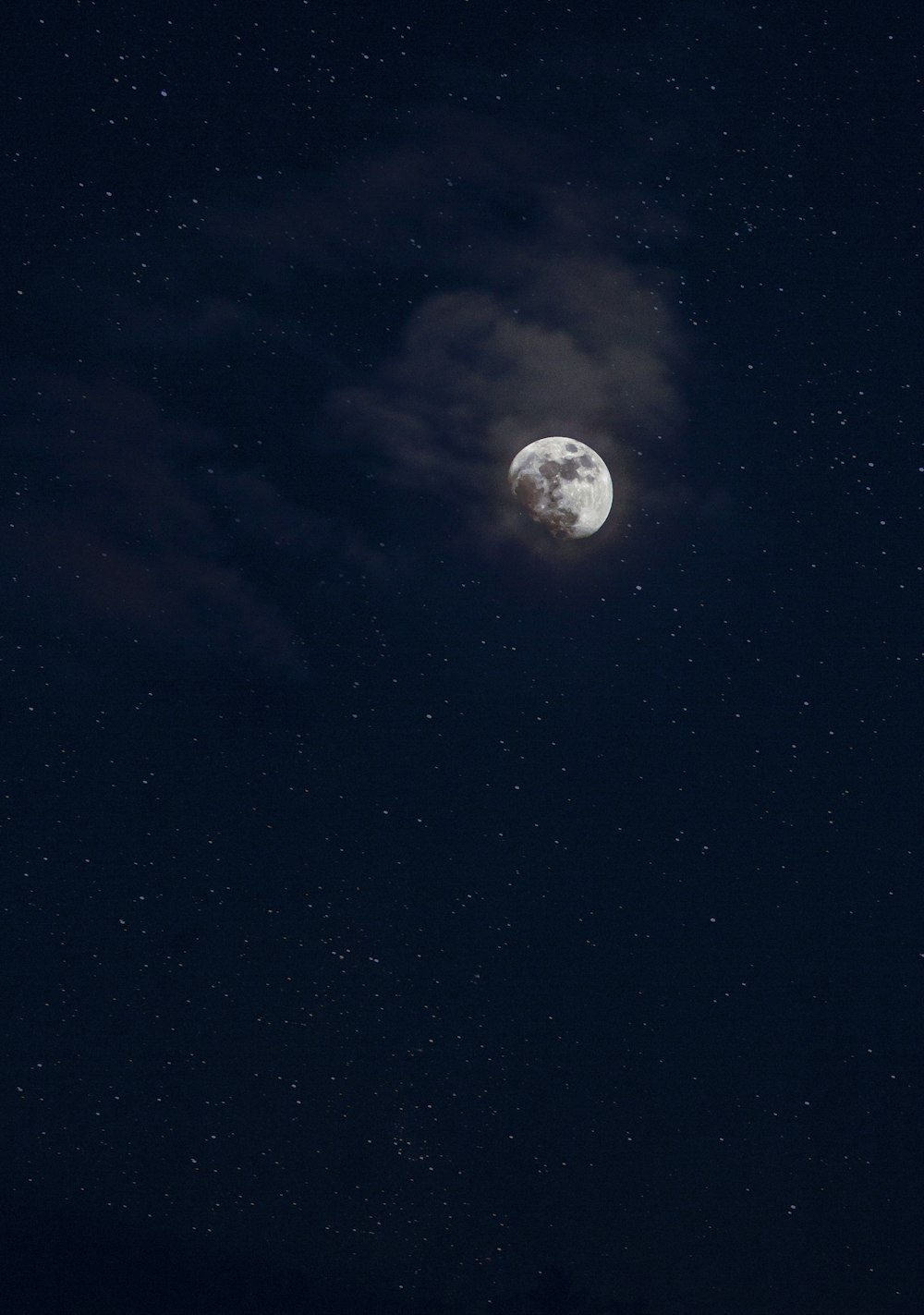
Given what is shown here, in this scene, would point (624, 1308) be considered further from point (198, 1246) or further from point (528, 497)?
point (528, 497)

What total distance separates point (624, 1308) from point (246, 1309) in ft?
37.2

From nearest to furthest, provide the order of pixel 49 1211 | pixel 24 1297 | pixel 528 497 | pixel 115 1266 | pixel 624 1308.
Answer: pixel 528 497, pixel 624 1308, pixel 24 1297, pixel 115 1266, pixel 49 1211

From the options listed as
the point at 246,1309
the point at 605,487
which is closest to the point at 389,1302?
the point at 246,1309

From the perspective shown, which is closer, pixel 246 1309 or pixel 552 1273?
pixel 552 1273

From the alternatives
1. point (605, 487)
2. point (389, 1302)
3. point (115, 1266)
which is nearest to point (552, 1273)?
point (389, 1302)

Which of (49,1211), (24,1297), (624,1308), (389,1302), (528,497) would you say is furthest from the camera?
(389,1302)

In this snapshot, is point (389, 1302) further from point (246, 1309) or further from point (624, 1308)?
point (624, 1308)

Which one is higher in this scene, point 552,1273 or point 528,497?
point 528,497

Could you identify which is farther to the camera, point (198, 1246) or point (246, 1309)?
point (198, 1246)

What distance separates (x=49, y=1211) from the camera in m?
23.0

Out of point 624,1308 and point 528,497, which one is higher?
point 528,497

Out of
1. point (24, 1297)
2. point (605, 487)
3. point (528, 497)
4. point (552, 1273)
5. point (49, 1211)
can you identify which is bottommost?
point (24, 1297)

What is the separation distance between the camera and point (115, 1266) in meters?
21.5

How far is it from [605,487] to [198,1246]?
2936 cm
